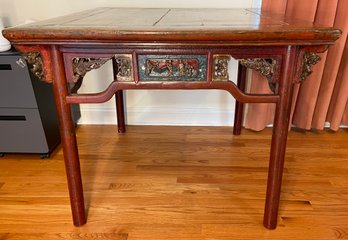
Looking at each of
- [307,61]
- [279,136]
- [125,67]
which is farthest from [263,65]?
[125,67]

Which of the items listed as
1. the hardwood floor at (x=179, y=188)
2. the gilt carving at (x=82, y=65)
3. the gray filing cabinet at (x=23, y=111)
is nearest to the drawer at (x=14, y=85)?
the gray filing cabinet at (x=23, y=111)

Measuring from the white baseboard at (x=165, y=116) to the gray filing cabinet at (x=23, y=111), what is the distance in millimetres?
379

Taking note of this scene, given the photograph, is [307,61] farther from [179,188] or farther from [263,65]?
[179,188]

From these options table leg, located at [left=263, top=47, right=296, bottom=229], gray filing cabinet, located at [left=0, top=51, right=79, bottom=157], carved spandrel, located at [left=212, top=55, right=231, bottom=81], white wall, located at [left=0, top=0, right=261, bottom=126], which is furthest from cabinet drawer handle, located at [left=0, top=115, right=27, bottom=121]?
table leg, located at [left=263, top=47, right=296, bottom=229]

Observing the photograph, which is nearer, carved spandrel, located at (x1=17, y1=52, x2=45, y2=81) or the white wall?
carved spandrel, located at (x1=17, y1=52, x2=45, y2=81)

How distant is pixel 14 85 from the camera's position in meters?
1.40

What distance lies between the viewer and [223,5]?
168 cm

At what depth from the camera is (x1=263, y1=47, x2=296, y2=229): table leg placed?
34.3 inches

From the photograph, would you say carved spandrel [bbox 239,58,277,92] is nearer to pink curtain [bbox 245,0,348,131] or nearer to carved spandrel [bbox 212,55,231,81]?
carved spandrel [bbox 212,55,231,81]

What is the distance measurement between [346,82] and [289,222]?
3.16 feet

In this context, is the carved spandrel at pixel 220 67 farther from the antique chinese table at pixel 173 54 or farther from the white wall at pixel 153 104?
the white wall at pixel 153 104

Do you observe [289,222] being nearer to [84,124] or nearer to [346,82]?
[346,82]

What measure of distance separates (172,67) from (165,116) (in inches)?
41.5

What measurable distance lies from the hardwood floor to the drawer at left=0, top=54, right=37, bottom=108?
1.05 ft
